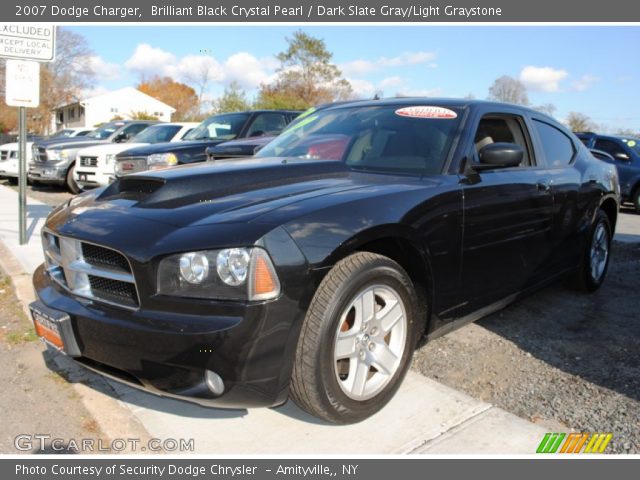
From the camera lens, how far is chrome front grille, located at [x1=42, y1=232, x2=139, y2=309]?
238 cm

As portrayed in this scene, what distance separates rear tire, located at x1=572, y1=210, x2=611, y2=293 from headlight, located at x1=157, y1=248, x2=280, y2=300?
11.8ft

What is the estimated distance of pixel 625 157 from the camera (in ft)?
42.4

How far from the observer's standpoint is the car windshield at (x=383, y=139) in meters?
3.35

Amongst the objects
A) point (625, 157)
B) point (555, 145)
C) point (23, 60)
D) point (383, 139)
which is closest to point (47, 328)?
point (383, 139)

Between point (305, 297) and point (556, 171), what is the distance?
2827 mm

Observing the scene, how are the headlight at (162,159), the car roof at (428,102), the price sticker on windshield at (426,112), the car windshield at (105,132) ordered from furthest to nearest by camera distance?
the car windshield at (105,132) < the headlight at (162,159) < the car roof at (428,102) < the price sticker on windshield at (426,112)

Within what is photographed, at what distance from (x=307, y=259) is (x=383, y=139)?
152 centimetres

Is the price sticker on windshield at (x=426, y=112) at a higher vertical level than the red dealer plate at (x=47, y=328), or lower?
higher

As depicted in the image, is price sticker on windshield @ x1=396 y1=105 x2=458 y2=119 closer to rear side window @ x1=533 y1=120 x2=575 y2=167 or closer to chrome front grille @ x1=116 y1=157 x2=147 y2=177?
rear side window @ x1=533 y1=120 x2=575 y2=167

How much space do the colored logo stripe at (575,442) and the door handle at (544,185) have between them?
1.83 meters

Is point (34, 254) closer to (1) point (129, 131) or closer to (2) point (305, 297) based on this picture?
(2) point (305, 297)

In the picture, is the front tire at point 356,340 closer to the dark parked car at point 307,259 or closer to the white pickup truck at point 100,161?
the dark parked car at point 307,259

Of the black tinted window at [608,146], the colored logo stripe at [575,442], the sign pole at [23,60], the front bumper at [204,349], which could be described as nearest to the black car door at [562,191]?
the colored logo stripe at [575,442]
